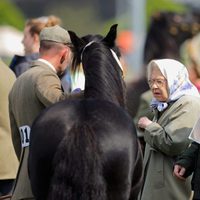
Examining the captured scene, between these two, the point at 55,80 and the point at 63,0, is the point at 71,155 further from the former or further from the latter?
the point at 63,0

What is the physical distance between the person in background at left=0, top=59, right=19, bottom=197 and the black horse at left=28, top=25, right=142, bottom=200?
193 cm

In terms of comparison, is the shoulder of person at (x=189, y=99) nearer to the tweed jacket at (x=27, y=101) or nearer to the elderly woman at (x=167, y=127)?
the elderly woman at (x=167, y=127)

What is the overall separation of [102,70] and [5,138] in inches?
81.9

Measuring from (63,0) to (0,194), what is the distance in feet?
139

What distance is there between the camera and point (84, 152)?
16.6ft

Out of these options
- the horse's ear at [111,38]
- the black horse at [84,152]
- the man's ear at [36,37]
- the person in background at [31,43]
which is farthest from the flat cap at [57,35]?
the man's ear at [36,37]

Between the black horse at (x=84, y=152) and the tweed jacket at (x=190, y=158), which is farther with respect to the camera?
the tweed jacket at (x=190, y=158)

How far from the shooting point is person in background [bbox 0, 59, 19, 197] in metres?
7.30

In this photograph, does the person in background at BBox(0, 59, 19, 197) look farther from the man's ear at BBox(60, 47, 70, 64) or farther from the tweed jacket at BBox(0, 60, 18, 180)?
the man's ear at BBox(60, 47, 70, 64)

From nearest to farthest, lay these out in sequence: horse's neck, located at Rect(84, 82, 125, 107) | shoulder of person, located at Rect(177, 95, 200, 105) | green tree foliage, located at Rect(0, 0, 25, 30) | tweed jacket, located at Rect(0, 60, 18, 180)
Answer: horse's neck, located at Rect(84, 82, 125, 107)
shoulder of person, located at Rect(177, 95, 200, 105)
tweed jacket, located at Rect(0, 60, 18, 180)
green tree foliage, located at Rect(0, 0, 25, 30)

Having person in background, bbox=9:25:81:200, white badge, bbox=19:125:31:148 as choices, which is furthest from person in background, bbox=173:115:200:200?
white badge, bbox=19:125:31:148

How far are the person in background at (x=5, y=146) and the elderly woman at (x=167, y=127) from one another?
4.36 feet

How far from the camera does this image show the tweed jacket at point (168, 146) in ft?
20.8

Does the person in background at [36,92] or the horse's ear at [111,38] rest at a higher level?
the horse's ear at [111,38]
